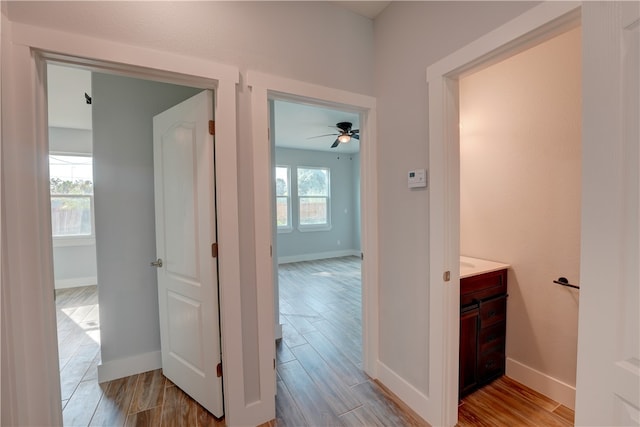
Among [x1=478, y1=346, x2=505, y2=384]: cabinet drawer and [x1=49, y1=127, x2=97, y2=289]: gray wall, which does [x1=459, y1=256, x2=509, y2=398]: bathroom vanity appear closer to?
[x1=478, y1=346, x2=505, y2=384]: cabinet drawer

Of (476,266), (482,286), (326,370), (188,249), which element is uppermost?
(188,249)

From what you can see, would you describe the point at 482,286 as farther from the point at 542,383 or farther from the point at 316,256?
the point at 316,256

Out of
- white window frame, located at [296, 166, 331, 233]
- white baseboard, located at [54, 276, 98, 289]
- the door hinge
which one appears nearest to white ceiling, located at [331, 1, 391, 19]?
the door hinge

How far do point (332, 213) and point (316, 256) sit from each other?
1224mm

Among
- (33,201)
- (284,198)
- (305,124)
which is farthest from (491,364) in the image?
(284,198)

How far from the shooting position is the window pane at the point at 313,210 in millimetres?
6824

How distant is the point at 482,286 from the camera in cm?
198

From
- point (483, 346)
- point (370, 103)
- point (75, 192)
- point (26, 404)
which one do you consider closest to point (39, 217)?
point (26, 404)

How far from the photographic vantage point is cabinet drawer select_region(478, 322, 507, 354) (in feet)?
6.60

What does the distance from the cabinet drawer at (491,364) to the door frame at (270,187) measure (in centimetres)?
77

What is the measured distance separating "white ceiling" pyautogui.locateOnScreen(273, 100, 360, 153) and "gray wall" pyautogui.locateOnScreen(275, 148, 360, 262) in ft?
1.17

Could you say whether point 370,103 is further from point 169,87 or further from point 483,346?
point 483,346

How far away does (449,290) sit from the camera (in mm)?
1592

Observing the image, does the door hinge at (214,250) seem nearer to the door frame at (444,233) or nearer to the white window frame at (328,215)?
the door frame at (444,233)
